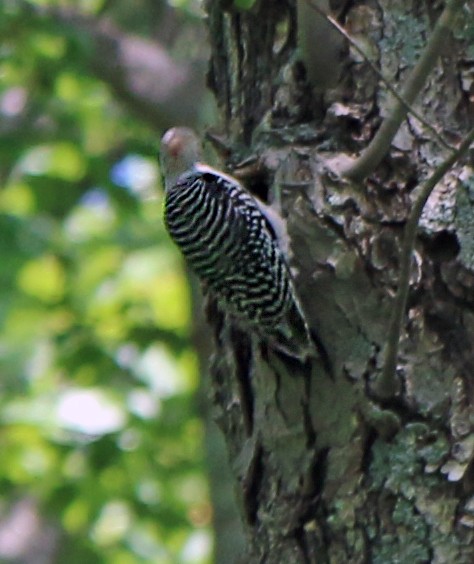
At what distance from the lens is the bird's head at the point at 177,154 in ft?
13.8

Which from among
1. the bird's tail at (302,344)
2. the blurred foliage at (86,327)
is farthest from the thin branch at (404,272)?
the blurred foliage at (86,327)

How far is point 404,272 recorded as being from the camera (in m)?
2.61

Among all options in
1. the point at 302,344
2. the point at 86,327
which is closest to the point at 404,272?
the point at 302,344

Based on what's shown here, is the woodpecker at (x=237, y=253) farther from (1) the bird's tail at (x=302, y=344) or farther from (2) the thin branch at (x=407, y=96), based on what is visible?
(2) the thin branch at (x=407, y=96)

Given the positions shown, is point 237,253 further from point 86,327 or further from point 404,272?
point 86,327

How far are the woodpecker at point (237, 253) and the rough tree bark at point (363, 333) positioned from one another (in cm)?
6

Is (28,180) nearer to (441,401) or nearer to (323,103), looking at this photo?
(323,103)

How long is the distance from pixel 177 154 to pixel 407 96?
1.68 meters

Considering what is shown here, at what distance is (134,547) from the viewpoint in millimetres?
7219

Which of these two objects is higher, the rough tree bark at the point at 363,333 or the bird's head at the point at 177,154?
the bird's head at the point at 177,154

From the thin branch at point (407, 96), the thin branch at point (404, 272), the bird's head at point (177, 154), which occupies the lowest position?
the thin branch at point (404, 272)

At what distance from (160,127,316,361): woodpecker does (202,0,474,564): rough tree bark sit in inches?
2.5

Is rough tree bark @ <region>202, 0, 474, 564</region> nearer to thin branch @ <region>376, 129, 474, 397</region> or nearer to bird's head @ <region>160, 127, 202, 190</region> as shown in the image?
thin branch @ <region>376, 129, 474, 397</region>

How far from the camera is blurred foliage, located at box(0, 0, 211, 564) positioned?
6164 mm
